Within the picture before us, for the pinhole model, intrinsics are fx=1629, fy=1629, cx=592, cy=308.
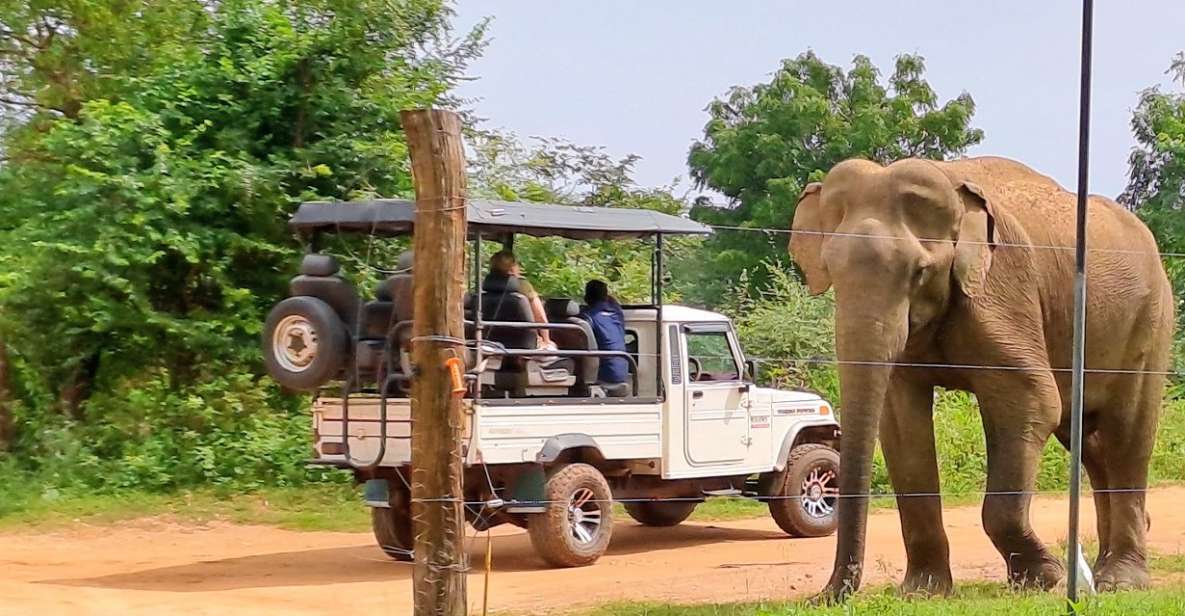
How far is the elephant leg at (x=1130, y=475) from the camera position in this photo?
11820 millimetres

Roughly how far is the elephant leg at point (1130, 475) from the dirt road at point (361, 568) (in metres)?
0.93

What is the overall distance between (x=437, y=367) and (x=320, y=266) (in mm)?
4471

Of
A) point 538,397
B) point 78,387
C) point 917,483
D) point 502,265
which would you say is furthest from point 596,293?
point 78,387

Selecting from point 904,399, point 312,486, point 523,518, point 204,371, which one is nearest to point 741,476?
point 523,518

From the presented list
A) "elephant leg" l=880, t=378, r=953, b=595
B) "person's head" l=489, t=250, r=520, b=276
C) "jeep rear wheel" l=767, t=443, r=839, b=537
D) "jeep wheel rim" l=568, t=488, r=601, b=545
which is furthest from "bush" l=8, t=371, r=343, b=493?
"elephant leg" l=880, t=378, r=953, b=595

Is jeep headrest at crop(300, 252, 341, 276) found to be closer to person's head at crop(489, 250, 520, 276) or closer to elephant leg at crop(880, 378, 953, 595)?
person's head at crop(489, 250, 520, 276)

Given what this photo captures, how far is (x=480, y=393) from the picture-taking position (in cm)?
1233

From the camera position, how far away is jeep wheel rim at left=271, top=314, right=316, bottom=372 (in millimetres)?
12023

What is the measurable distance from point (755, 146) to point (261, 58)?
19.1 meters

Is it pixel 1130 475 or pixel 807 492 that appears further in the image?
pixel 807 492

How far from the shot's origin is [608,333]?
524 inches

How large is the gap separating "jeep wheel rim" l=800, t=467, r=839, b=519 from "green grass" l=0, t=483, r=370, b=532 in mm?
4184

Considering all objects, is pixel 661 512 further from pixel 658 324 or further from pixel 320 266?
pixel 320 266

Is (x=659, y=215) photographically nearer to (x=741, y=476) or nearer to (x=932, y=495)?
(x=741, y=476)
